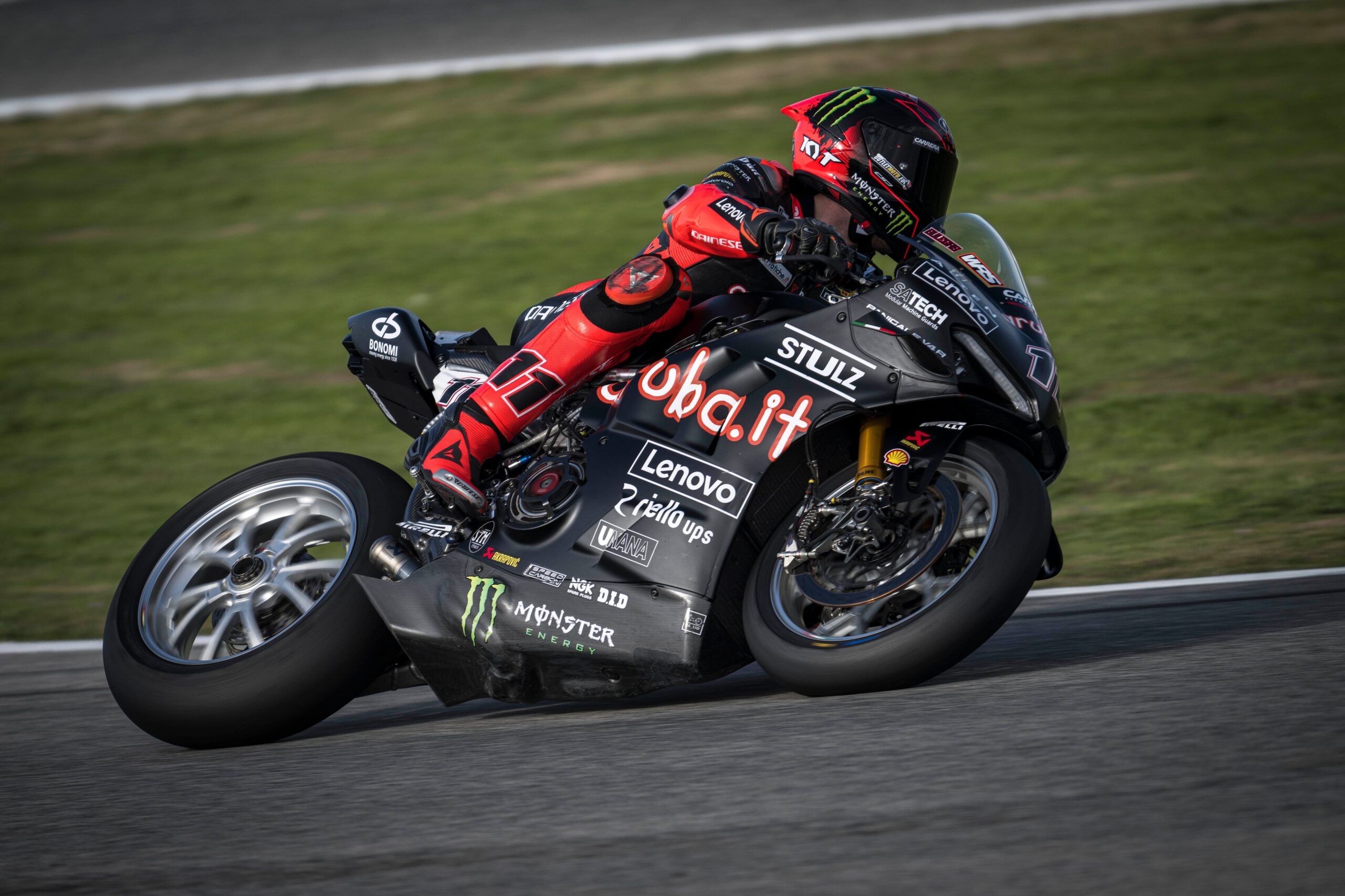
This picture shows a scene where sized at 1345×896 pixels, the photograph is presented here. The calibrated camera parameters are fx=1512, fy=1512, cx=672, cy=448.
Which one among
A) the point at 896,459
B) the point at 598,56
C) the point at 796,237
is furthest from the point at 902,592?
the point at 598,56

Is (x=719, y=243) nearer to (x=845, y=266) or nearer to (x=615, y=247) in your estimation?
(x=845, y=266)

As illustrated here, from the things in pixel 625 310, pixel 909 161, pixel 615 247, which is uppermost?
pixel 909 161

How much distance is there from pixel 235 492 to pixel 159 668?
0.66m

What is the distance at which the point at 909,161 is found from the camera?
4328mm

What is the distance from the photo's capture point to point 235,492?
15.4 ft

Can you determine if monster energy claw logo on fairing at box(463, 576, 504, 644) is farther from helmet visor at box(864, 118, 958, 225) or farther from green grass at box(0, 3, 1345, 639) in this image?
green grass at box(0, 3, 1345, 639)

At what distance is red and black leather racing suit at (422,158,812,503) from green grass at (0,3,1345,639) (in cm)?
228

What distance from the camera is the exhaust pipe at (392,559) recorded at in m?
4.30

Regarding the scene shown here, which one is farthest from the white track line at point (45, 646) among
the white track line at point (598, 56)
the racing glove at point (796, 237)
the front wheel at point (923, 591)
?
the white track line at point (598, 56)

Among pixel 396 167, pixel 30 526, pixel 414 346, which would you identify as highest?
pixel 414 346

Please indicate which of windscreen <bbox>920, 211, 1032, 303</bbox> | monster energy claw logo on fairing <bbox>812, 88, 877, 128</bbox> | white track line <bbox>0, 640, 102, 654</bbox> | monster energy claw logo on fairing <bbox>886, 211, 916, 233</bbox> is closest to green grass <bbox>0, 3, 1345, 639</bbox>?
white track line <bbox>0, 640, 102, 654</bbox>

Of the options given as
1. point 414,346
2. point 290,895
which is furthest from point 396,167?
point 290,895

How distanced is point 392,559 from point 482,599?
310 mm

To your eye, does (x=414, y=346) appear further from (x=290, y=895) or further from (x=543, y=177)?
(x=543, y=177)
